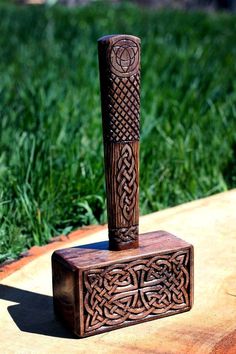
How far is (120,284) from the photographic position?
2.56 m

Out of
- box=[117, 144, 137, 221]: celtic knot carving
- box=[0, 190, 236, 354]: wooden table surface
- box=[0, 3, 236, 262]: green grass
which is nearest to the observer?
box=[0, 190, 236, 354]: wooden table surface

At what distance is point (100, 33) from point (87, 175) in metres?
4.14

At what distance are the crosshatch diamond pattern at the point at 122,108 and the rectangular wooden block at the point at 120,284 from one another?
347mm

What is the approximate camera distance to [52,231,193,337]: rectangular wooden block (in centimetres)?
251

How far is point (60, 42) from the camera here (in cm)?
776

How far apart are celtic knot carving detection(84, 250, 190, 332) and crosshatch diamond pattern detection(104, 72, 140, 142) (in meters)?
0.38

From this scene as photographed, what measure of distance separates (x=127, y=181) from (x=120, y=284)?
0.30 metres

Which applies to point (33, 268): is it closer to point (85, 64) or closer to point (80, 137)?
point (80, 137)

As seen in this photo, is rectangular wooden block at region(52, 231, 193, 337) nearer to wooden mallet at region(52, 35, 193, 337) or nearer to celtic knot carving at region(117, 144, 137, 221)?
wooden mallet at region(52, 35, 193, 337)

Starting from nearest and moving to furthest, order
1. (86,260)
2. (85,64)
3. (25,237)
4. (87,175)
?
(86,260), (25,237), (87,175), (85,64)

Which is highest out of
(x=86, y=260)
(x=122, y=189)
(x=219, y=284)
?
(x=122, y=189)

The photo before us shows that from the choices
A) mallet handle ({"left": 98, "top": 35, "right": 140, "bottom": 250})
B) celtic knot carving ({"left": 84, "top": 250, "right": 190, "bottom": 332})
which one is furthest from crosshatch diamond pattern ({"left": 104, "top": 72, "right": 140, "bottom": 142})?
celtic knot carving ({"left": 84, "top": 250, "right": 190, "bottom": 332})

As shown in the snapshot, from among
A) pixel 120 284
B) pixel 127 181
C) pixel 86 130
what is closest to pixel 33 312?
pixel 120 284

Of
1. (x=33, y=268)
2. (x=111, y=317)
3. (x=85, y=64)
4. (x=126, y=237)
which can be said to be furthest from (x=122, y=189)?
(x=85, y=64)
